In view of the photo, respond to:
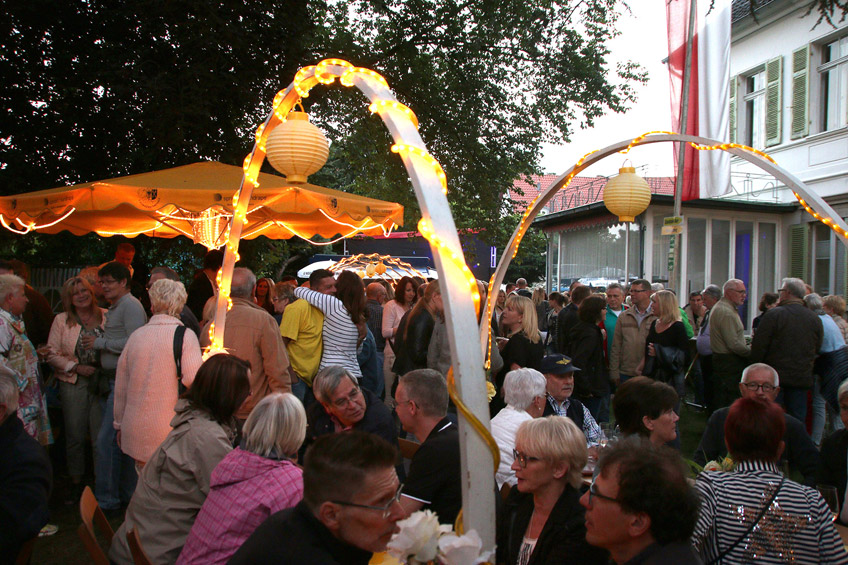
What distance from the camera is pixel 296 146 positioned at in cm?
369

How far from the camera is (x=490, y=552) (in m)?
1.74

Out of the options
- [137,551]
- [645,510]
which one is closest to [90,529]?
[137,551]

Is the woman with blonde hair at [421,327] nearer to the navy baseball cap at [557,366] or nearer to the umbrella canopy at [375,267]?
the navy baseball cap at [557,366]

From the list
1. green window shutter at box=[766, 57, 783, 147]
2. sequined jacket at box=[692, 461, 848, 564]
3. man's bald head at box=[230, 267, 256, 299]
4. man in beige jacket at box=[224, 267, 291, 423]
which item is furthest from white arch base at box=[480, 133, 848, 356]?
green window shutter at box=[766, 57, 783, 147]

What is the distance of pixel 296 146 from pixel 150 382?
176cm

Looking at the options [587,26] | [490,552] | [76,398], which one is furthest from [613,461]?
[587,26]

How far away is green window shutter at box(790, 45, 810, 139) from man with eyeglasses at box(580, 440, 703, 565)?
13332 millimetres

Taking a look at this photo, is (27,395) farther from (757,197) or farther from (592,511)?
(757,197)

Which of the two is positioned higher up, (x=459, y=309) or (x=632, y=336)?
(x=459, y=309)

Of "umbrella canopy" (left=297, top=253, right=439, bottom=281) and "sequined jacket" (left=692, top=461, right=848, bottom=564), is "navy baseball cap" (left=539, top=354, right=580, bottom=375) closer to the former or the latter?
"sequined jacket" (left=692, top=461, right=848, bottom=564)

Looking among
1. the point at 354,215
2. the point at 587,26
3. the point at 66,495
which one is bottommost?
the point at 66,495

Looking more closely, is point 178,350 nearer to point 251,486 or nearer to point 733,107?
point 251,486

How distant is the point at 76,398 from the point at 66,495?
76 centimetres

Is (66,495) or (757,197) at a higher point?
(757,197)
